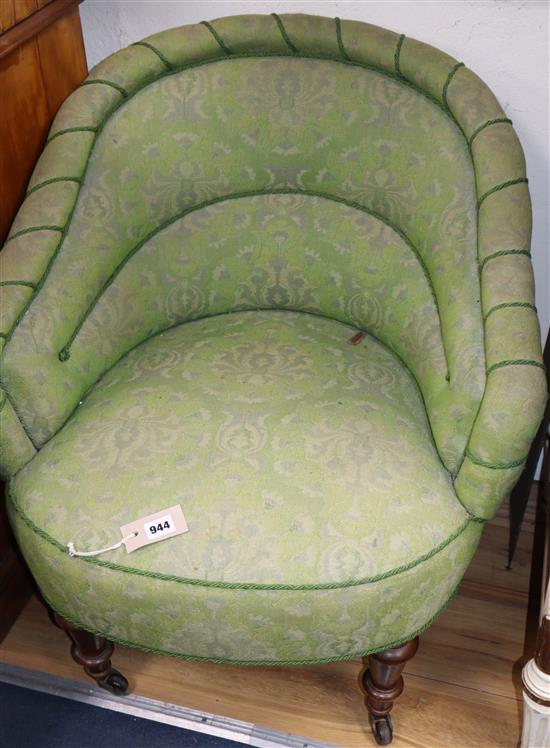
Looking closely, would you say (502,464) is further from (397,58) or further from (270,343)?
(397,58)

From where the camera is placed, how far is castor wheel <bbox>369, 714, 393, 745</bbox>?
1490mm

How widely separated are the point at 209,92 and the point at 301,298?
410mm

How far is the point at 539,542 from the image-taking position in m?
1.78

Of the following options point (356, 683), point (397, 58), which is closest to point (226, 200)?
point (397, 58)

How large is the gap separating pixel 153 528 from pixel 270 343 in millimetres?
459

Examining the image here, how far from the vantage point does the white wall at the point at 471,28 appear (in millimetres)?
1532

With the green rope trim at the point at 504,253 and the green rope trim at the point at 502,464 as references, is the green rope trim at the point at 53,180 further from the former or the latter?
the green rope trim at the point at 502,464

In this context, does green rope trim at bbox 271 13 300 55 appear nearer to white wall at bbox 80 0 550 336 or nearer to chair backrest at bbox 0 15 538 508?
chair backrest at bbox 0 15 538 508

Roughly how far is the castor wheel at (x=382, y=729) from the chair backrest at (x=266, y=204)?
0.50 m

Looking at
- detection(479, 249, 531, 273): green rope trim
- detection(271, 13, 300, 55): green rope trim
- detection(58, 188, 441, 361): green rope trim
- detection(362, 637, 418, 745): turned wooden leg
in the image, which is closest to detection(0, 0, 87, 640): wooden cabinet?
detection(58, 188, 441, 361): green rope trim

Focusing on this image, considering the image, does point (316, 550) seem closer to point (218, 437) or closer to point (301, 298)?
point (218, 437)

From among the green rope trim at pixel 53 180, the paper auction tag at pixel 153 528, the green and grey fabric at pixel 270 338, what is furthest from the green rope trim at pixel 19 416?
the green rope trim at pixel 53 180

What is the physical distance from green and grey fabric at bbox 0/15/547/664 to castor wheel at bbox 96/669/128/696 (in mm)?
267

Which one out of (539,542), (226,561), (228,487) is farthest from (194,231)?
(539,542)
